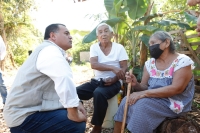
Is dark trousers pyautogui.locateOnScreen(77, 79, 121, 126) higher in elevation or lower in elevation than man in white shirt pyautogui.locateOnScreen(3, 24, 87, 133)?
lower

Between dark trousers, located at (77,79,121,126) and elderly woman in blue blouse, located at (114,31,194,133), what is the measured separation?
0.35m

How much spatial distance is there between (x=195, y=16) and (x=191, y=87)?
1995 millimetres

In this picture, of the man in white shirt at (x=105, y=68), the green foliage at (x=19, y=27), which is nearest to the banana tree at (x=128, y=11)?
the man in white shirt at (x=105, y=68)

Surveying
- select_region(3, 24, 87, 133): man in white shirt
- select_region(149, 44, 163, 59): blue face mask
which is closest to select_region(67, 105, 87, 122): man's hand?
select_region(3, 24, 87, 133): man in white shirt

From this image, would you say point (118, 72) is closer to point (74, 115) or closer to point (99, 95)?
point (99, 95)

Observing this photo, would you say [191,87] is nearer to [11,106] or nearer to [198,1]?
[198,1]

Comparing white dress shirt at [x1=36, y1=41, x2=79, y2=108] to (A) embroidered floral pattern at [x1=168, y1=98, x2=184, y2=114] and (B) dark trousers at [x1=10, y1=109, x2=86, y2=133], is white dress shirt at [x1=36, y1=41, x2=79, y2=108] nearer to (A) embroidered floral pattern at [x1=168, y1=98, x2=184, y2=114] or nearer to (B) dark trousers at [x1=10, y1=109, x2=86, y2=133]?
(B) dark trousers at [x1=10, y1=109, x2=86, y2=133]

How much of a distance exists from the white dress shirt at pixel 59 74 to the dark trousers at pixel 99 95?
3.50ft

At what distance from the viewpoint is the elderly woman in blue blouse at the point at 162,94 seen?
1919 millimetres

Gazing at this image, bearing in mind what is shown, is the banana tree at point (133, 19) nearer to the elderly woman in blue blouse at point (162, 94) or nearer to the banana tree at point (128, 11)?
the banana tree at point (128, 11)

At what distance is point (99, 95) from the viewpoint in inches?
98.3

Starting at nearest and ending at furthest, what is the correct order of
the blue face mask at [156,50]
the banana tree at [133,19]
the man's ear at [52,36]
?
the man's ear at [52,36] < the blue face mask at [156,50] < the banana tree at [133,19]

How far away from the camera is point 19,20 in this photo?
10000 mm

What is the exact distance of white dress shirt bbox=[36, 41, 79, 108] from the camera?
1413 millimetres
